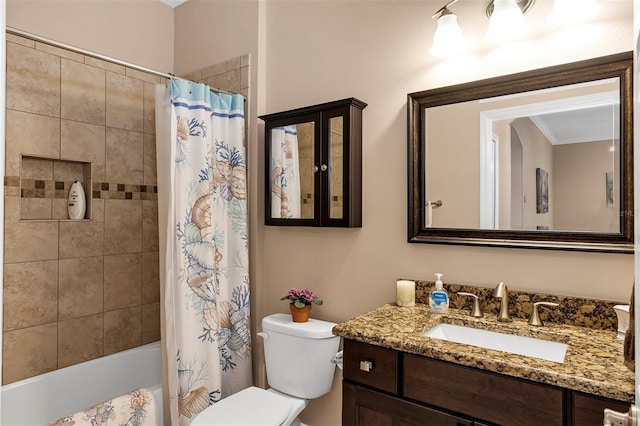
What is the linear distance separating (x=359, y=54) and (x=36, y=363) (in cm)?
245

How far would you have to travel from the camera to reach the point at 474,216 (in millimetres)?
1776

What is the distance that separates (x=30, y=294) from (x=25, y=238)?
314mm

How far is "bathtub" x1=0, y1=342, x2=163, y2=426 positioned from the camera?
2133mm

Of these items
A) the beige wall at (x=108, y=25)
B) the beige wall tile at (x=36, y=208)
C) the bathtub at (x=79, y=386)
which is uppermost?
the beige wall at (x=108, y=25)

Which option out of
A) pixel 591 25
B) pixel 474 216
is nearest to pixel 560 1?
pixel 591 25

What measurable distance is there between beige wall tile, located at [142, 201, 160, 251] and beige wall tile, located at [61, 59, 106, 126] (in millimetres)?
610

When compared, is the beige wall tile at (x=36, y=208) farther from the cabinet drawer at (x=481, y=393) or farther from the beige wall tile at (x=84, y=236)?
the cabinet drawer at (x=481, y=393)

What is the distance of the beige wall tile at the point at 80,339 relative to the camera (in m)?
2.40

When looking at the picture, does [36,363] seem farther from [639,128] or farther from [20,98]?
[639,128]

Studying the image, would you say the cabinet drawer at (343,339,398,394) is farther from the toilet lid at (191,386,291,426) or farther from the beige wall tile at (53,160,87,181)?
the beige wall tile at (53,160,87,181)

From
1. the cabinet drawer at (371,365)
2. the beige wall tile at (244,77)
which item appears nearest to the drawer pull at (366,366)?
the cabinet drawer at (371,365)

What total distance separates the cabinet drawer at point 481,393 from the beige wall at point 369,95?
57cm

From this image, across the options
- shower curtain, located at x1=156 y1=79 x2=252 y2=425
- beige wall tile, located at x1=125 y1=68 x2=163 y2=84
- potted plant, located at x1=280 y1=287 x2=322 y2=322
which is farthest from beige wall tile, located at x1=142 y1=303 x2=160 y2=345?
beige wall tile, located at x1=125 y1=68 x2=163 y2=84

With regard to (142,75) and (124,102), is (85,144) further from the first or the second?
(142,75)
